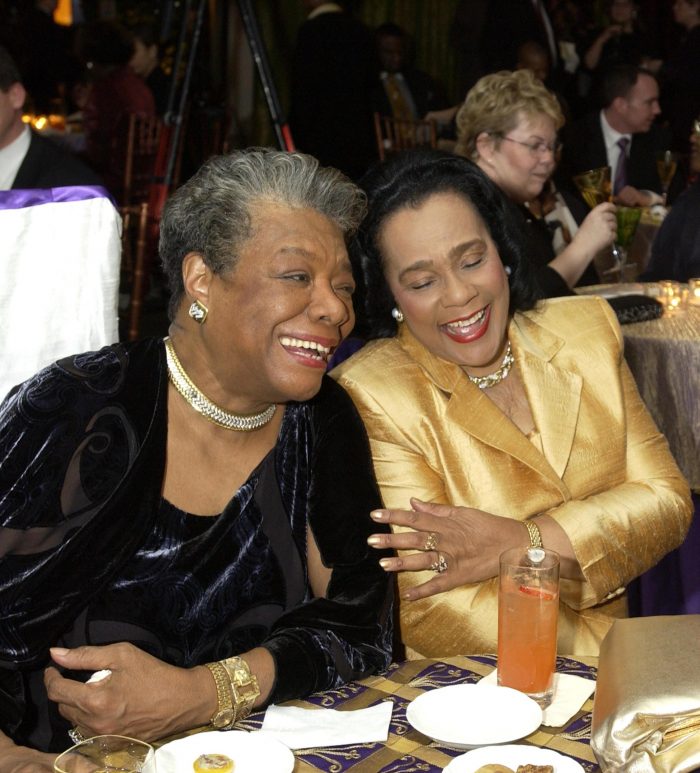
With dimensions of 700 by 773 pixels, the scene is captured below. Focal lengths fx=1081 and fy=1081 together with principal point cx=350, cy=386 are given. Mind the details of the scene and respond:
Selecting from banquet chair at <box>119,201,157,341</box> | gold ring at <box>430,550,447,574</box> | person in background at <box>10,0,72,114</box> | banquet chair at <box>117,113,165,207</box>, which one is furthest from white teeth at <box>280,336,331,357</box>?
person in background at <box>10,0,72,114</box>

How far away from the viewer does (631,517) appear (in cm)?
214

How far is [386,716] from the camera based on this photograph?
1403mm

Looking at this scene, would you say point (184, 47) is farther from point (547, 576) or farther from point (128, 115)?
point (547, 576)

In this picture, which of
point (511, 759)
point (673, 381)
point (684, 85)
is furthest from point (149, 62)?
point (511, 759)

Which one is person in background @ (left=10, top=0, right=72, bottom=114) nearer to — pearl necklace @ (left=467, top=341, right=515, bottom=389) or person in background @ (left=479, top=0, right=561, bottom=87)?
person in background @ (left=479, top=0, right=561, bottom=87)

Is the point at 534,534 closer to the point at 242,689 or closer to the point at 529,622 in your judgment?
the point at 529,622

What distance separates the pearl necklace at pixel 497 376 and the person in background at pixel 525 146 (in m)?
1.67

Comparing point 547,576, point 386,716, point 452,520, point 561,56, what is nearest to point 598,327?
point 452,520

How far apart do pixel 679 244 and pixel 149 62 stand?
5.26 meters

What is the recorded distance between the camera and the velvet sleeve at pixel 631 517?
2.10 metres

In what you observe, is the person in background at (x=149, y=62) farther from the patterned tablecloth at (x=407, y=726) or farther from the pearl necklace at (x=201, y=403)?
the patterned tablecloth at (x=407, y=726)

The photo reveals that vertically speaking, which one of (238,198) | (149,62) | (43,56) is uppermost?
(43,56)

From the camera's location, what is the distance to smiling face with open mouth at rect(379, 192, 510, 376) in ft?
7.11

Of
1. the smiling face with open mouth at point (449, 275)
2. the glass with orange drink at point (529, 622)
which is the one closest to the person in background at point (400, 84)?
the smiling face with open mouth at point (449, 275)
